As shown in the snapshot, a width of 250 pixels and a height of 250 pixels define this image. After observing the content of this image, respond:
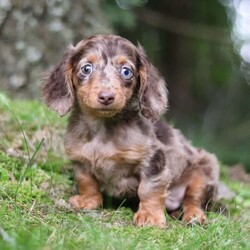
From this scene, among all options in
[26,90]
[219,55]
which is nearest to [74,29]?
[26,90]

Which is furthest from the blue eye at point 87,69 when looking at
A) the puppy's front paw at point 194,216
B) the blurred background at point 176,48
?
the blurred background at point 176,48

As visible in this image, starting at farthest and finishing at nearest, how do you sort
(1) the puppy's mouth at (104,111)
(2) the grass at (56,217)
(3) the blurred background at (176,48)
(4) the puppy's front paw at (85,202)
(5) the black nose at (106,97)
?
1. (3) the blurred background at (176,48)
2. (4) the puppy's front paw at (85,202)
3. (1) the puppy's mouth at (104,111)
4. (5) the black nose at (106,97)
5. (2) the grass at (56,217)

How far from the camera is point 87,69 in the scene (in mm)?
4543

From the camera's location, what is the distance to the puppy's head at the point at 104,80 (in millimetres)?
4352

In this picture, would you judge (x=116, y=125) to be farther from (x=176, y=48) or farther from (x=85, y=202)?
(x=176, y=48)

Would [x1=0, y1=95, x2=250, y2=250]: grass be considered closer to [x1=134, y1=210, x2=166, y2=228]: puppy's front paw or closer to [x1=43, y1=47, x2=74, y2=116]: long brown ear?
[x1=134, y1=210, x2=166, y2=228]: puppy's front paw

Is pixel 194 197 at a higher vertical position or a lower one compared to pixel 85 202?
higher

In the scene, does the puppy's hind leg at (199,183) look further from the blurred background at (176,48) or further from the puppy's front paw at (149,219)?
the blurred background at (176,48)

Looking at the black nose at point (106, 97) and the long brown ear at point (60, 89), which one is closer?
the black nose at point (106, 97)

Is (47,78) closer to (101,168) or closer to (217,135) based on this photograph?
(101,168)

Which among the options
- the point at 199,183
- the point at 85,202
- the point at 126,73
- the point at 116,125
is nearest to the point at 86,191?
the point at 85,202

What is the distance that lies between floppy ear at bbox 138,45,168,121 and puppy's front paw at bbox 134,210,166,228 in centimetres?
73

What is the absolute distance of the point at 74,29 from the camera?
Answer: 8672mm

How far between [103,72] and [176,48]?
29.2 ft
